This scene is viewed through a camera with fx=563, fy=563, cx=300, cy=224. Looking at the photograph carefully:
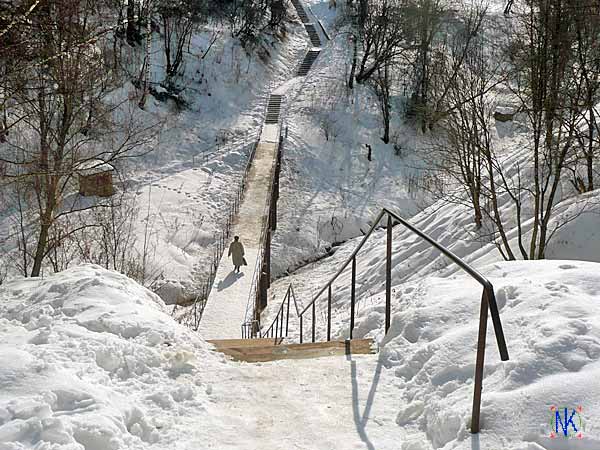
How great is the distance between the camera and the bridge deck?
12.9m

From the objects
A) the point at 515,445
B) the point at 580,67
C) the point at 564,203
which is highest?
the point at 580,67

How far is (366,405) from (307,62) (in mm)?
34967

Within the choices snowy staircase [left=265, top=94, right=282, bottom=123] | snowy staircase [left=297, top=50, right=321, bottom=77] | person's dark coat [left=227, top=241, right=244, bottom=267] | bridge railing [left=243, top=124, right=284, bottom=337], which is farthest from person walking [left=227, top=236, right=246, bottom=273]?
snowy staircase [left=297, top=50, right=321, bottom=77]

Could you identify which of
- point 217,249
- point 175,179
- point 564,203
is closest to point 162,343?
point 564,203

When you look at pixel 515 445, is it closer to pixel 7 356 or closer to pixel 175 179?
pixel 7 356

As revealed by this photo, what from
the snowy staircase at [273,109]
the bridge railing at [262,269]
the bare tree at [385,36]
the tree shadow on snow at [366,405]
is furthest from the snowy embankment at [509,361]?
the bare tree at [385,36]

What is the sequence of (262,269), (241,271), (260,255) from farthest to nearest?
(260,255), (262,269), (241,271)

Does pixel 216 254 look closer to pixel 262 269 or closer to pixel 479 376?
pixel 262 269

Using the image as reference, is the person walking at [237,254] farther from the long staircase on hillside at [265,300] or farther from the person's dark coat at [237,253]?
the long staircase on hillside at [265,300]

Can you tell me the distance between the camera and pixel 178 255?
19.2 m

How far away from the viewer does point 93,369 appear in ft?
12.9

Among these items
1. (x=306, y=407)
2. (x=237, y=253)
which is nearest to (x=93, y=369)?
(x=306, y=407)

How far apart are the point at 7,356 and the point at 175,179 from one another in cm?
2052

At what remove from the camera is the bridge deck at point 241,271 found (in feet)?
42.3
